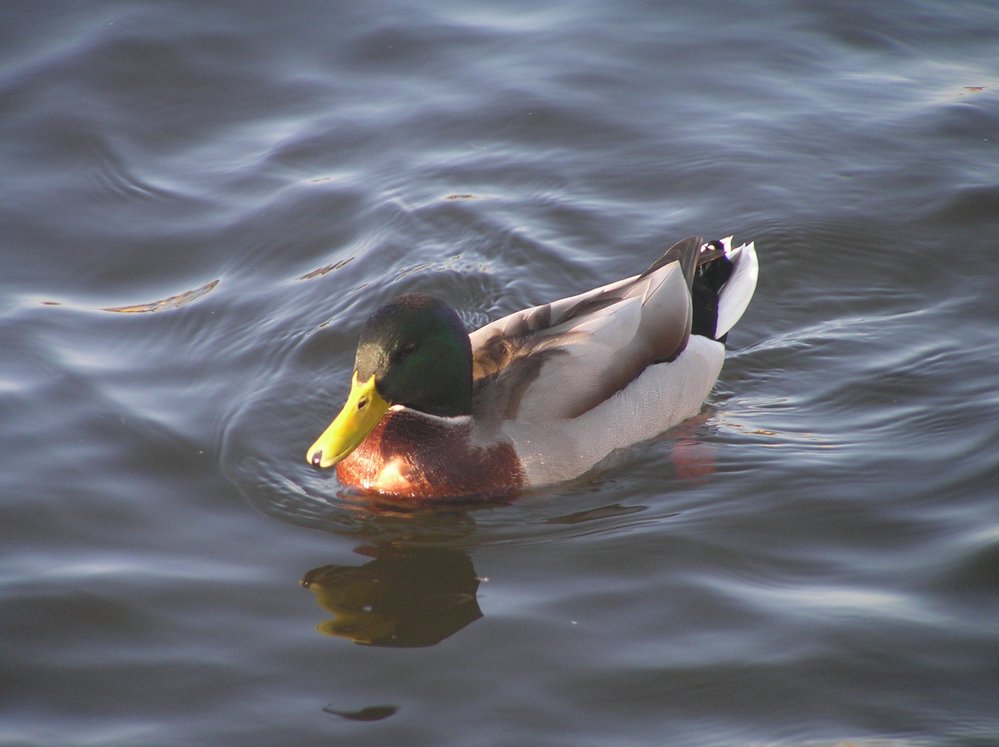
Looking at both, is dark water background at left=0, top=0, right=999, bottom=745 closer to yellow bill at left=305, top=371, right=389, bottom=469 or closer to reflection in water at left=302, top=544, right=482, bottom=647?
reflection in water at left=302, top=544, right=482, bottom=647

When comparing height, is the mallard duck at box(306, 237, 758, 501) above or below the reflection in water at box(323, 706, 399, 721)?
above

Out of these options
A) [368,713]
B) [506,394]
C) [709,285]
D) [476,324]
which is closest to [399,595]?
[368,713]

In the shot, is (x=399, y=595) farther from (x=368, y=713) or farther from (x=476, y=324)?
(x=476, y=324)

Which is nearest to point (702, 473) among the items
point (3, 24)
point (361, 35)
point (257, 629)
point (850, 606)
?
point (850, 606)

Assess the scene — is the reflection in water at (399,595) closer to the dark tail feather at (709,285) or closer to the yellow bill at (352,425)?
the yellow bill at (352,425)

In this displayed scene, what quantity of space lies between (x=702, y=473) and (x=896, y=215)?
2.92 metres

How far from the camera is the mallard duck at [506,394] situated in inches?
216

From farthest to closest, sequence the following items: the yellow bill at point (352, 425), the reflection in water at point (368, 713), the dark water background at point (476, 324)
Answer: the yellow bill at point (352, 425), the dark water background at point (476, 324), the reflection in water at point (368, 713)

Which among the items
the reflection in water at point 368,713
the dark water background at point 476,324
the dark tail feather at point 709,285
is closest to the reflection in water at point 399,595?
the dark water background at point 476,324

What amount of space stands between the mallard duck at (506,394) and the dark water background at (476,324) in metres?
0.17

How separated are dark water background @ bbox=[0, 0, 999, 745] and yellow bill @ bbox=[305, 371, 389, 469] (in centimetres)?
32

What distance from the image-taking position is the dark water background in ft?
14.5

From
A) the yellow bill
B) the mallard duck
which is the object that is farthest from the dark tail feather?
the yellow bill

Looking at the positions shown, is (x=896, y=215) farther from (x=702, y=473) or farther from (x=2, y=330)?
(x=2, y=330)
